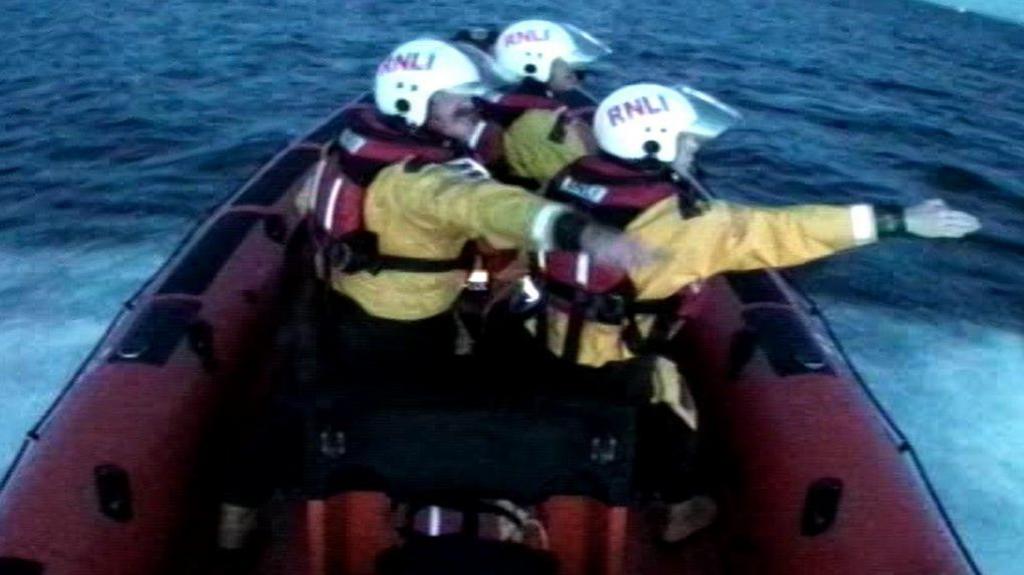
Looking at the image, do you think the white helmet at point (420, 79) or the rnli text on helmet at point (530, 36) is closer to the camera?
the white helmet at point (420, 79)

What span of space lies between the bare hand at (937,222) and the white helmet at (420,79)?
89cm

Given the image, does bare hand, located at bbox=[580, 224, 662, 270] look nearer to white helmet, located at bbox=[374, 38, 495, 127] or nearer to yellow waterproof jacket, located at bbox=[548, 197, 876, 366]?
yellow waterproof jacket, located at bbox=[548, 197, 876, 366]

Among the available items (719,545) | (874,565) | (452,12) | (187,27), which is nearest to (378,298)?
(719,545)

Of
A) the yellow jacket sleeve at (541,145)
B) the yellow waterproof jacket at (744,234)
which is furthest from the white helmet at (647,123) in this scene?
the yellow jacket sleeve at (541,145)

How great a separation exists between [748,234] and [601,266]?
28 centimetres

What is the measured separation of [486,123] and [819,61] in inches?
297

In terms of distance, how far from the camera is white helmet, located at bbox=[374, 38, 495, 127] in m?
2.72

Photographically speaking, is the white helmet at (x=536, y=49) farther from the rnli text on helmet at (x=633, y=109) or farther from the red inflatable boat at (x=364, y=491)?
the rnli text on helmet at (x=633, y=109)

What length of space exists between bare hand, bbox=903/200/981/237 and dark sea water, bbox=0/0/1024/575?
144 cm

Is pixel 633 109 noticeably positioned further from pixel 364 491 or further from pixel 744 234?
pixel 364 491

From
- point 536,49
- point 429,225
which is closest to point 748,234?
point 429,225

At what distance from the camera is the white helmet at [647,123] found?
263 centimetres

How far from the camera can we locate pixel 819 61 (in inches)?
421

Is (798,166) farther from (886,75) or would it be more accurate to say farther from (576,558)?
(576,558)
